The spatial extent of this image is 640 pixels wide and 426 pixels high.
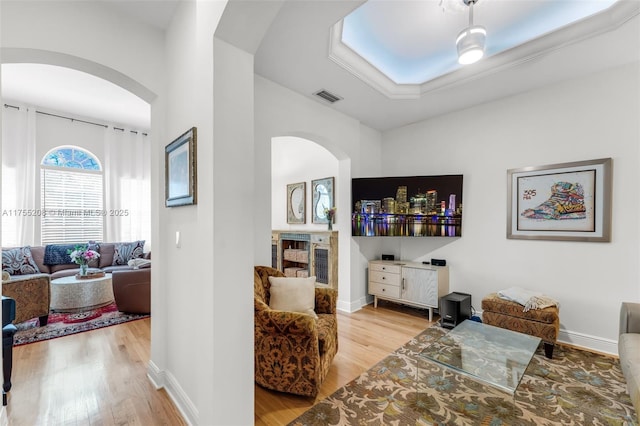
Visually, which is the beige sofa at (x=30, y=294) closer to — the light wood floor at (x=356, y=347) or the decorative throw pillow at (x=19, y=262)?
the decorative throw pillow at (x=19, y=262)

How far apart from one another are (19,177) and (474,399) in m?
7.06

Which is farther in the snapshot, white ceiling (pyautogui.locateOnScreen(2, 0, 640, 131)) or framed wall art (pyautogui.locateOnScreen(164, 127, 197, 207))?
white ceiling (pyautogui.locateOnScreen(2, 0, 640, 131))

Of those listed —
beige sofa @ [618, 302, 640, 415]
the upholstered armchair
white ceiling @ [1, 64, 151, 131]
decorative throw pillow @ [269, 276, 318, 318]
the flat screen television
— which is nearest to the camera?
beige sofa @ [618, 302, 640, 415]

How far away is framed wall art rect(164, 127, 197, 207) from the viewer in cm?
170

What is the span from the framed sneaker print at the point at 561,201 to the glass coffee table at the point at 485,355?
4.51 feet

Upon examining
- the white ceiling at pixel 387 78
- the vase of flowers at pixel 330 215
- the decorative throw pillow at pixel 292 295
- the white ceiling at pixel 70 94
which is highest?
the white ceiling at pixel 70 94

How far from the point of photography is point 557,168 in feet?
9.79

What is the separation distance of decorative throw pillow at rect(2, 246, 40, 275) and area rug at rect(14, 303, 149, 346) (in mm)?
1168

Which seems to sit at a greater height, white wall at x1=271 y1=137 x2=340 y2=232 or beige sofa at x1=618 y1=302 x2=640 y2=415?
white wall at x1=271 y1=137 x2=340 y2=232

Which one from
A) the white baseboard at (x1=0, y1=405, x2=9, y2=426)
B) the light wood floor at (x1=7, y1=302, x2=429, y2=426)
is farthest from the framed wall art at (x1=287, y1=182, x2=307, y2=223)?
the white baseboard at (x1=0, y1=405, x2=9, y2=426)

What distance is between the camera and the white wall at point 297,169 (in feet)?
16.6

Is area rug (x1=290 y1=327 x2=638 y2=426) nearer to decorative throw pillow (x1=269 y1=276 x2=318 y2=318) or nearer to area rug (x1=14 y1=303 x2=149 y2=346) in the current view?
decorative throw pillow (x1=269 y1=276 x2=318 y2=318)

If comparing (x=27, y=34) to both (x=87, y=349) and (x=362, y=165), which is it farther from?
(x=362, y=165)

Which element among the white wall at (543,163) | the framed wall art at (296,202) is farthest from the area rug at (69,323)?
the white wall at (543,163)
